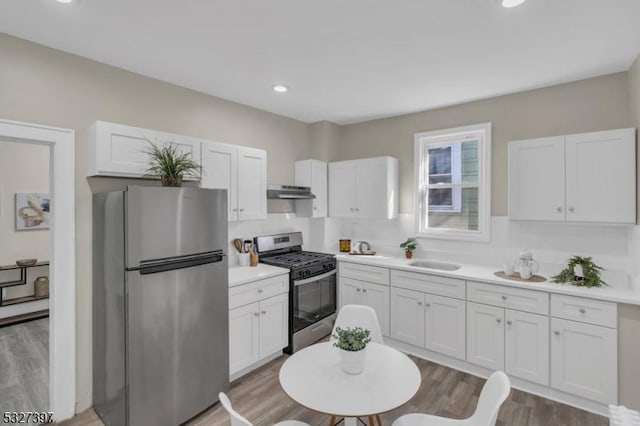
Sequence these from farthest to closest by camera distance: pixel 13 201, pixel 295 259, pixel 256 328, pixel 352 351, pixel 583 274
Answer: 1. pixel 13 201
2. pixel 295 259
3. pixel 256 328
4. pixel 583 274
5. pixel 352 351

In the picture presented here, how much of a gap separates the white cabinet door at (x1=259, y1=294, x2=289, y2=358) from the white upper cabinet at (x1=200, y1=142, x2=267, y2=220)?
3.03 feet

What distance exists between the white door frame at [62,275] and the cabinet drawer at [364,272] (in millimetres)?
2677

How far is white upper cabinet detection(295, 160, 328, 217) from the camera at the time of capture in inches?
166

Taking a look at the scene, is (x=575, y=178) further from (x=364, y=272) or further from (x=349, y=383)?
(x=349, y=383)

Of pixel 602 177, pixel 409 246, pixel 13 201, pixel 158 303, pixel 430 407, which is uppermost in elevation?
pixel 602 177

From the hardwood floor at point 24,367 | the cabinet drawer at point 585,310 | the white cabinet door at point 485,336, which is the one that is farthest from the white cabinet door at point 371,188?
the hardwood floor at point 24,367

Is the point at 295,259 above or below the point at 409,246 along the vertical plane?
below

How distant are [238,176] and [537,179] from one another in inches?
113

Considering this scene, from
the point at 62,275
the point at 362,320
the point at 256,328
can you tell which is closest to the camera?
the point at 62,275

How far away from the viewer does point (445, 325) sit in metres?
3.20

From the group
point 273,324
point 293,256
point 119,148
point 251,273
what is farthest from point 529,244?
point 119,148

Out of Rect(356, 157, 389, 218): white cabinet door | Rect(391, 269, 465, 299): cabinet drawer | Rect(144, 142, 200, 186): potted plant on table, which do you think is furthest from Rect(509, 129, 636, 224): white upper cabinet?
Rect(144, 142, 200, 186): potted plant on table

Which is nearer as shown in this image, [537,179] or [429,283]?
[537,179]


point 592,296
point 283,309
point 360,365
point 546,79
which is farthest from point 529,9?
point 283,309
